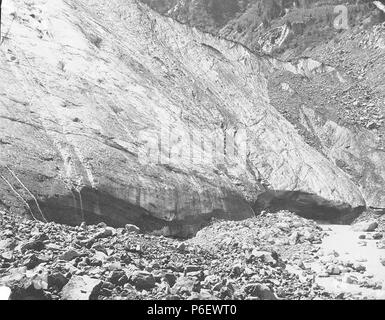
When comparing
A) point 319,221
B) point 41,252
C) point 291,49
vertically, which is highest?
point 291,49

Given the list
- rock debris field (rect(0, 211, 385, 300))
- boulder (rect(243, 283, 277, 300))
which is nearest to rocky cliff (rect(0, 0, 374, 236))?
rock debris field (rect(0, 211, 385, 300))

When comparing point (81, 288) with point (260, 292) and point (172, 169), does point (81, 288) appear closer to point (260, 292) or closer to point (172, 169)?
point (260, 292)

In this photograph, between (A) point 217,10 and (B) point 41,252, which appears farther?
(A) point 217,10

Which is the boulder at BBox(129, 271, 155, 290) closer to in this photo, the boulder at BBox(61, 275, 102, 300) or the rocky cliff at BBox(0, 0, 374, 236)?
the boulder at BBox(61, 275, 102, 300)

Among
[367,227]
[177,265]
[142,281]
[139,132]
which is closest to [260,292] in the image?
[177,265]

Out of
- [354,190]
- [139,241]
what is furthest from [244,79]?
[139,241]

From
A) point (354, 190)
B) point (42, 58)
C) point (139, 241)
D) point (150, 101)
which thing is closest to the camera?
point (139, 241)

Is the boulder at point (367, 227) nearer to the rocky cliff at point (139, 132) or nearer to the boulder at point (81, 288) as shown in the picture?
Answer: the rocky cliff at point (139, 132)

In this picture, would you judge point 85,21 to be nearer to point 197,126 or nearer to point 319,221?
point 197,126
